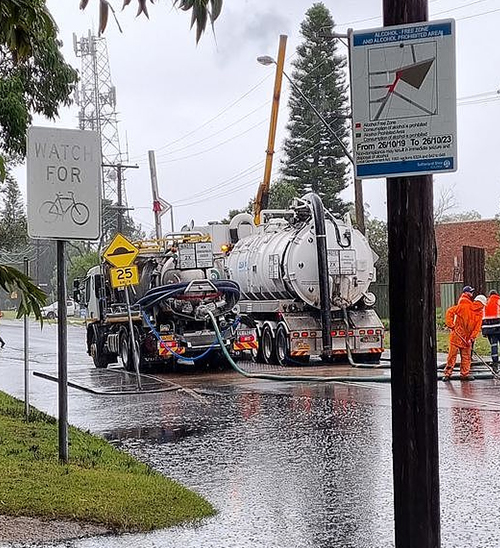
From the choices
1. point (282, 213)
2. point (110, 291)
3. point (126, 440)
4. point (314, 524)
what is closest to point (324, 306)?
point (282, 213)

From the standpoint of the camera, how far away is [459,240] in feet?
150

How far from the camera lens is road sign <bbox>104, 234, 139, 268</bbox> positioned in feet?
56.4

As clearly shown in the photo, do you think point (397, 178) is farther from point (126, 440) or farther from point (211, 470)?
point (126, 440)

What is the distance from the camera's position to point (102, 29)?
12.4 feet

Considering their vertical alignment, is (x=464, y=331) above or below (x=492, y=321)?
below

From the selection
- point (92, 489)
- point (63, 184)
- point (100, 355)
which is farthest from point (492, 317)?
point (92, 489)

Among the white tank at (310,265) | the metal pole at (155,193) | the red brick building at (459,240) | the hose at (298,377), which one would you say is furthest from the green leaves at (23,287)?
the red brick building at (459,240)

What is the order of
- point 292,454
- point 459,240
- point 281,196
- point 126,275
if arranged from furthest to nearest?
point 281,196 < point 459,240 < point 126,275 < point 292,454

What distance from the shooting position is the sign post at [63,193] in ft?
28.2

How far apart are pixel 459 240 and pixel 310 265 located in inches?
1051

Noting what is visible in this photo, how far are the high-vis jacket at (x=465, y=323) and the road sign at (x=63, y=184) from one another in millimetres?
10026

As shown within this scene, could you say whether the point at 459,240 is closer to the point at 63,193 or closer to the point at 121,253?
the point at 121,253

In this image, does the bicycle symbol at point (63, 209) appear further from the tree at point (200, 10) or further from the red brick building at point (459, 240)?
the red brick building at point (459, 240)

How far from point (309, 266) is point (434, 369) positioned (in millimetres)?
16346
